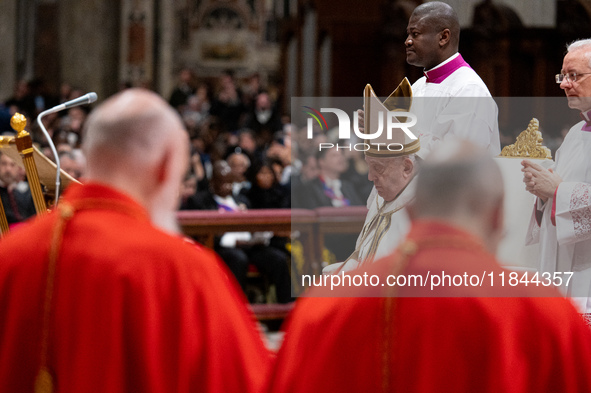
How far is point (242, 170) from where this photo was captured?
800 centimetres

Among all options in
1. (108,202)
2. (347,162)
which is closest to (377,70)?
(347,162)

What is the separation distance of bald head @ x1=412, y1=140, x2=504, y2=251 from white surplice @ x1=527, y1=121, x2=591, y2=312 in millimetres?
1707

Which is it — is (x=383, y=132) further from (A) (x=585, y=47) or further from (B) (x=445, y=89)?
(A) (x=585, y=47)

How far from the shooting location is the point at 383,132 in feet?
10.4

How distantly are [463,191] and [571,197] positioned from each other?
1790 millimetres

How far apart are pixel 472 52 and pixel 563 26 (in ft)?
3.50

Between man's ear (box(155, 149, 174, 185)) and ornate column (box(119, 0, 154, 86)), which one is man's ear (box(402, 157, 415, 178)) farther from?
ornate column (box(119, 0, 154, 86))

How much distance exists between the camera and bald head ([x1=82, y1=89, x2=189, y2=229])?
2.03m

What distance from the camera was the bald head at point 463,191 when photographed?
1818 mm

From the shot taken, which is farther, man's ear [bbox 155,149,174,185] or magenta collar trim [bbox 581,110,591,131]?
magenta collar trim [bbox 581,110,591,131]

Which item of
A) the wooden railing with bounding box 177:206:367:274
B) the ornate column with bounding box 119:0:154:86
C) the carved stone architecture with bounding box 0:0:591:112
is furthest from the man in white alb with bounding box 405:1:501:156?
the ornate column with bounding box 119:0:154:86

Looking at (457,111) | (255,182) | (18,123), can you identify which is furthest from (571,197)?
(255,182)

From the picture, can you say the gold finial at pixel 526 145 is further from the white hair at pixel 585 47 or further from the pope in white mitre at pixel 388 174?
the pope in white mitre at pixel 388 174

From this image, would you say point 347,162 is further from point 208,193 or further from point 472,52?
point 472,52
